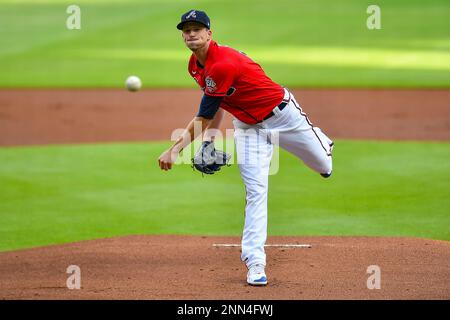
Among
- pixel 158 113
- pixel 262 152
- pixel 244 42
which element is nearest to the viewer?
pixel 262 152

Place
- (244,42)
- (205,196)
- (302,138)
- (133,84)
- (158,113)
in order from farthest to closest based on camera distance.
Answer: (244,42) → (133,84) → (158,113) → (205,196) → (302,138)

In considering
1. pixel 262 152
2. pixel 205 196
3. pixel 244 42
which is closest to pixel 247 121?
pixel 262 152

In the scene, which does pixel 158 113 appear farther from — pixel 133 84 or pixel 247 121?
pixel 247 121

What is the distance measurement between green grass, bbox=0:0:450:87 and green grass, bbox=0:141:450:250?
8.23 metres

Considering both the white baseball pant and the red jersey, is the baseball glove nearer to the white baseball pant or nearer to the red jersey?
the white baseball pant

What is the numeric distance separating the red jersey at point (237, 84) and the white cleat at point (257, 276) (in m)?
1.15

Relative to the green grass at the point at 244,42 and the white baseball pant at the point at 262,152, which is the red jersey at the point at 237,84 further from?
the green grass at the point at 244,42

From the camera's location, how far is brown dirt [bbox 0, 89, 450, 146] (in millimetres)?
16438

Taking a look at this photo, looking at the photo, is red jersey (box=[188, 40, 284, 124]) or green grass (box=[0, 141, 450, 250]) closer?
red jersey (box=[188, 40, 284, 124])

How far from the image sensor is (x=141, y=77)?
75.9 feet

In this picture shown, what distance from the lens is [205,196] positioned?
11.7 m

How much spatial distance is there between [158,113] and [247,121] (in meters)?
11.6

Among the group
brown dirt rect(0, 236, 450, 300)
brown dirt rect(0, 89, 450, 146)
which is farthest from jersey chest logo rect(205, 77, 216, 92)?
brown dirt rect(0, 89, 450, 146)

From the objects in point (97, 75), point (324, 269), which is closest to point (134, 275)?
point (324, 269)
